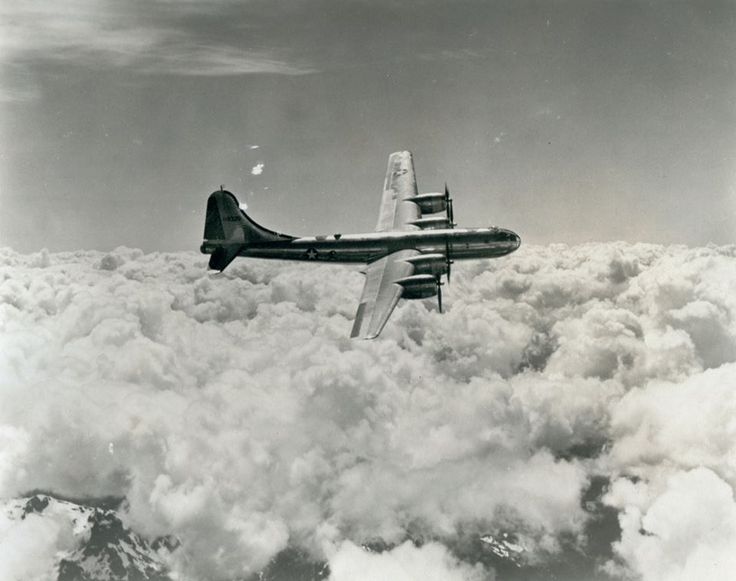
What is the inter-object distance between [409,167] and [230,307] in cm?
11917

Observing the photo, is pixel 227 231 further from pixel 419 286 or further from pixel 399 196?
pixel 419 286

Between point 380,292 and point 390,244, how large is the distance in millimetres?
6368

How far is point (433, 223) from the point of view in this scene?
4081 cm

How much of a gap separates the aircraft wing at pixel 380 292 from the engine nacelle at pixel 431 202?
6.39 m

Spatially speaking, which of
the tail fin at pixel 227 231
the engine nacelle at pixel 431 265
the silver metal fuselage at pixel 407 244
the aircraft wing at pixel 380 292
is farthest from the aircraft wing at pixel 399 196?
the tail fin at pixel 227 231

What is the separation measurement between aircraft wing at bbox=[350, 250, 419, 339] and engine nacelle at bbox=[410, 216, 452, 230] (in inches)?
144

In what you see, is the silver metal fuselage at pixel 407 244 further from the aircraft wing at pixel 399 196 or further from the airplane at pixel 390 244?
the aircraft wing at pixel 399 196

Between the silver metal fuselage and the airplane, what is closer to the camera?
the airplane

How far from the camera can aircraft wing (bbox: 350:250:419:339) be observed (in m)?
30.2

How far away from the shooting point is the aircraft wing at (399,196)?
42188 mm

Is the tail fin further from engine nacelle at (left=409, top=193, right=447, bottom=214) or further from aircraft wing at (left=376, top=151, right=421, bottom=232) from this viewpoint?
engine nacelle at (left=409, top=193, right=447, bottom=214)

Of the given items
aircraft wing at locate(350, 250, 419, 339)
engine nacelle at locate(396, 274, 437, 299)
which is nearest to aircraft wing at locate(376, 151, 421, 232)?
aircraft wing at locate(350, 250, 419, 339)

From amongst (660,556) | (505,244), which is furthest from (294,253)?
(660,556)

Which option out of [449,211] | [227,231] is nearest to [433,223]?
[449,211]
